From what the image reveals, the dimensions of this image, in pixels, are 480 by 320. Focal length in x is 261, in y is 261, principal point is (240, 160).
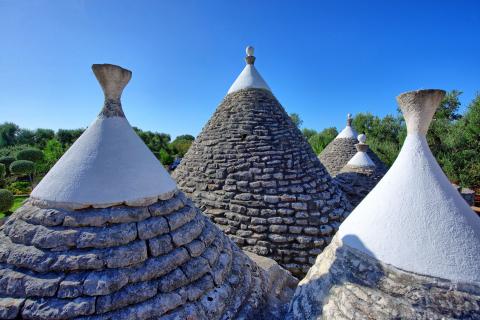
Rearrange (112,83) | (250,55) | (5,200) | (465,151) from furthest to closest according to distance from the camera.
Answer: (465,151) < (5,200) < (250,55) < (112,83)

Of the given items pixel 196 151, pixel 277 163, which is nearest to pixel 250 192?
pixel 277 163

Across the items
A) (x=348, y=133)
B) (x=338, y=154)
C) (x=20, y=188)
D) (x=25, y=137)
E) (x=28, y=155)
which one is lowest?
(x=338, y=154)

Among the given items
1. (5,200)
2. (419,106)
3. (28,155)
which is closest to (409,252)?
(419,106)

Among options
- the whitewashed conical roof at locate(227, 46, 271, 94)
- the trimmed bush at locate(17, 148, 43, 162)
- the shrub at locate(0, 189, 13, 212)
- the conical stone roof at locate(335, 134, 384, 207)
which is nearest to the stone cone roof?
the conical stone roof at locate(335, 134, 384, 207)

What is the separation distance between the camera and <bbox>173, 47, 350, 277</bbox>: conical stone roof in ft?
17.3

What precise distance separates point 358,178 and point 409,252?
655 centimetres

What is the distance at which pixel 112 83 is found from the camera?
8.66 ft

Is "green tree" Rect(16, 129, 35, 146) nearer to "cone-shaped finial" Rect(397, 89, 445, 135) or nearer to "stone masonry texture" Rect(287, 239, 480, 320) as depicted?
"stone masonry texture" Rect(287, 239, 480, 320)

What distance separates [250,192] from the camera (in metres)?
5.50

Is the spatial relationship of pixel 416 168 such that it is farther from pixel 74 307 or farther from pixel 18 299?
A: pixel 18 299

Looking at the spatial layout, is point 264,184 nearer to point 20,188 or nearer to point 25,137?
point 20,188

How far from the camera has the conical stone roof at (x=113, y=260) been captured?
75.1 inches

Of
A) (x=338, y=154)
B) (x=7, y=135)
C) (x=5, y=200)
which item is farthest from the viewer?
(x=7, y=135)

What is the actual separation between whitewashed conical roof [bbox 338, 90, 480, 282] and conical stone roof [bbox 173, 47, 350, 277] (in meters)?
2.84
